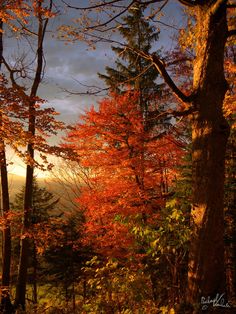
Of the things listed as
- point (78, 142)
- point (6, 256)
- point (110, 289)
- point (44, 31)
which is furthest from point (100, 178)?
point (110, 289)

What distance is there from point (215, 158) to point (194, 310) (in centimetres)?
190

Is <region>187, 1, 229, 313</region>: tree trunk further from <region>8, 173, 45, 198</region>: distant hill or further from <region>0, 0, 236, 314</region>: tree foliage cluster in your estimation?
<region>8, 173, 45, 198</region>: distant hill

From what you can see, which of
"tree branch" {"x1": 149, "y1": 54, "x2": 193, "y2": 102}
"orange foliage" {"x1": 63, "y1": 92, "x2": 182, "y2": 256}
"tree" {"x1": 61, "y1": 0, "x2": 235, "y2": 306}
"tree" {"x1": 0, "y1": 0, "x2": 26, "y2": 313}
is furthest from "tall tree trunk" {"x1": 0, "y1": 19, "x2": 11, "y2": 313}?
"tree" {"x1": 61, "y1": 0, "x2": 235, "y2": 306}

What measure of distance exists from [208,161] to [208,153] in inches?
4.1

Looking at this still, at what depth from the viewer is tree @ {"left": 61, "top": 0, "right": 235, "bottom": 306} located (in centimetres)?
387

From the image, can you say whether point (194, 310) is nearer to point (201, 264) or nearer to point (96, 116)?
point (201, 264)

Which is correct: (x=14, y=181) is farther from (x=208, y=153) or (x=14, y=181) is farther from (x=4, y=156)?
(x=208, y=153)

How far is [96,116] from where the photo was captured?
1198cm

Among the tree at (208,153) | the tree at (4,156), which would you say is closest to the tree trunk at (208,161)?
the tree at (208,153)

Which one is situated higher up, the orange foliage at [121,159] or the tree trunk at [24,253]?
the orange foliage at [121,159]

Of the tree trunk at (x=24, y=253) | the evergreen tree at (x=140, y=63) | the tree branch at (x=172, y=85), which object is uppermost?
the evergreen tree at (x=140, y=63)

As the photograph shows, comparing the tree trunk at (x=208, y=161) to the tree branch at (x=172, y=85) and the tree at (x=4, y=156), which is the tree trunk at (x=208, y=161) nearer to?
the tree branch at (x=172, y=85)
